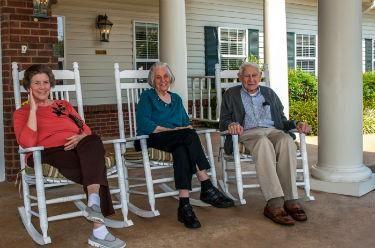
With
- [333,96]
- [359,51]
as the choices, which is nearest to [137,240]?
[333,96]

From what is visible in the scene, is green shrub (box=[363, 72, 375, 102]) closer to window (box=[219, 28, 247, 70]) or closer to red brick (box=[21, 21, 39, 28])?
window (box=[219, 28, 247, 70])

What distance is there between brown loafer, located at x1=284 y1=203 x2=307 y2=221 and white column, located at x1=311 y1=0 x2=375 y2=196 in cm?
81

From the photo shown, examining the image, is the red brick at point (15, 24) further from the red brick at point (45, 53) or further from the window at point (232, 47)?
the window at point (232, 47)

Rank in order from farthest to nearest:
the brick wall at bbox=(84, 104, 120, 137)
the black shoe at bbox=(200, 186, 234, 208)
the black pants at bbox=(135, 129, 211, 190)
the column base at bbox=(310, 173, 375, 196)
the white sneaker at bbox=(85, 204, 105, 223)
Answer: the brick wall at bbox=(84, 104, 120, 137), the column base at bbox=(310, 173, 375, 196), the black shoe at bbox=(200, 186, 234, 208), the black pants at bbox=(135, 129, 211, 190), the white sneaker at bbox=(85, 204, 105, 223)

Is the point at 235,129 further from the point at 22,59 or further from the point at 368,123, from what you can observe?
the point at 368,123

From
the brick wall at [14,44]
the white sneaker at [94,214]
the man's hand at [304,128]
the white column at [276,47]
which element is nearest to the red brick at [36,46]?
the brick wall at [14,44]

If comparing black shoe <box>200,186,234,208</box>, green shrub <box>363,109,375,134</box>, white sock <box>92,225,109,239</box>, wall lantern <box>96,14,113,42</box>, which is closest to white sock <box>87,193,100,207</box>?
white sock <box>92,225,109,239</box>

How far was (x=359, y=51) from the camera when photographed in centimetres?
400

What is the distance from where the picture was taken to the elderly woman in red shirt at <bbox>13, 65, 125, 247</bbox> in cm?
285

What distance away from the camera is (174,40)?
4.87 m

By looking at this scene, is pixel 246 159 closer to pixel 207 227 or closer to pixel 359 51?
pixel 207 227

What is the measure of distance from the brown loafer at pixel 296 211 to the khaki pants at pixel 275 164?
64mm

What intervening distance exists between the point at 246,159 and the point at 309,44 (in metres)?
8.65

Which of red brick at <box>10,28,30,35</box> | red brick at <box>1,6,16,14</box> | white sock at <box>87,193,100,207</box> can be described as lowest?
white sock at <box>87,193,100,207</box>
